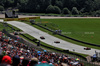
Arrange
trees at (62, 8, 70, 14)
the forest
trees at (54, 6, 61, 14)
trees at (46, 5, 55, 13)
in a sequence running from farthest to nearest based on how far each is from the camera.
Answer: the forest < trees at (46, 5, 55, 13) < trees at (54, 6, 61, 14) < trees at (62, 8, 70, 14)

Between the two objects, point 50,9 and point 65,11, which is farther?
point 50,9

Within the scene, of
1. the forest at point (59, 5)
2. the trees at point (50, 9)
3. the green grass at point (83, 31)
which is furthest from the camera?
the forest at point (59, 5)

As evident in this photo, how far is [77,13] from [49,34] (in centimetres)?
5810

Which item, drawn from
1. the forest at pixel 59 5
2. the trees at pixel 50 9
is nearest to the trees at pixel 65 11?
the forest at pixel 59 5

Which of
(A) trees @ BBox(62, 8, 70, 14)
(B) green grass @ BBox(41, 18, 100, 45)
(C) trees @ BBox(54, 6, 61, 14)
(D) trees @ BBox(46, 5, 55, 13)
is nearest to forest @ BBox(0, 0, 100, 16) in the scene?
(D) trees @ BBox(46, 5, 55, 13)

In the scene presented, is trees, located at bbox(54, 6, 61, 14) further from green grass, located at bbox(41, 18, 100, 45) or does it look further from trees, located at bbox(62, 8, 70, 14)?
green grass, located at bbox(41, 18, 100, 45)

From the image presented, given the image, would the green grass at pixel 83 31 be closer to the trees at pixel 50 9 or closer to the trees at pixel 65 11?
the trees at pixel 65 11

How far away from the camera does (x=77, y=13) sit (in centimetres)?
12075

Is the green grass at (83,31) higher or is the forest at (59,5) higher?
the forest at (59,5)

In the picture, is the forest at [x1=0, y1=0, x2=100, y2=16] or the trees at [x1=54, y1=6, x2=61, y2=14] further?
the forest at [x1=0, y1=0, x2=100, y2=16]

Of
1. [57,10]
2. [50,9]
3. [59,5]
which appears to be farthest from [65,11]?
[59,5]

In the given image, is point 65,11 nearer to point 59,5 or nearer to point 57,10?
point 57,10

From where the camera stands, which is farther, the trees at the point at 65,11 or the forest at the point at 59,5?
the forest at the point at 59,5

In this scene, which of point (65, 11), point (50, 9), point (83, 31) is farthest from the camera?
point (50, 9)
